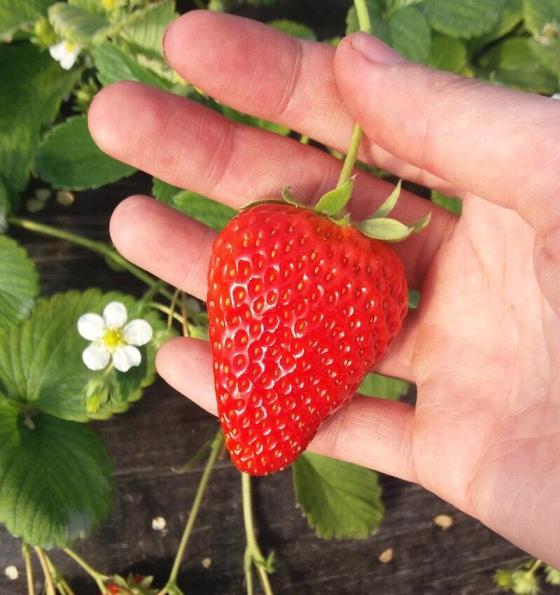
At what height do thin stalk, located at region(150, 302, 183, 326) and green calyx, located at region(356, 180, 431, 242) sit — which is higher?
green calyx, located at region(356, 180, 431, 242)

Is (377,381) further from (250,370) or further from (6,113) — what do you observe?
(6,113)

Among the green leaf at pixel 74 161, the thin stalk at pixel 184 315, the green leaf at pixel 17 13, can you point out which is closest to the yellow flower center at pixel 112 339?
the thin stalk at pixel 184 315

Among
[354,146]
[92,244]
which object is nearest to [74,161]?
[92,244]

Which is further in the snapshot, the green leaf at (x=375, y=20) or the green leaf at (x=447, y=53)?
the green leaf at (x=447, y=53)

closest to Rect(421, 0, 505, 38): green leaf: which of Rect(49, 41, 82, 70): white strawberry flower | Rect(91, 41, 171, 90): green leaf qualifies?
Rect(91, 41, 171, 90): green leaf

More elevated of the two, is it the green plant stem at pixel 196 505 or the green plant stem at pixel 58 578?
the green plant stem at pixel 196 505

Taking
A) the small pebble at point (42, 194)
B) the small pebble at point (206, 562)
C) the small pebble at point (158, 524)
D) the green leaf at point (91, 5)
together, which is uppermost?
the green leaf at point (91, 5)

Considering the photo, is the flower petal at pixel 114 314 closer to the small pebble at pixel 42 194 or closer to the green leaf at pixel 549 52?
the small pebble at pixel 42 194

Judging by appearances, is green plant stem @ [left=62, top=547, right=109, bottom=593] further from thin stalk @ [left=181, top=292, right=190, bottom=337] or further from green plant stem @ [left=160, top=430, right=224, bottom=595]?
thin stalk @ [left=181, top=292, right=190, bottom=337]
